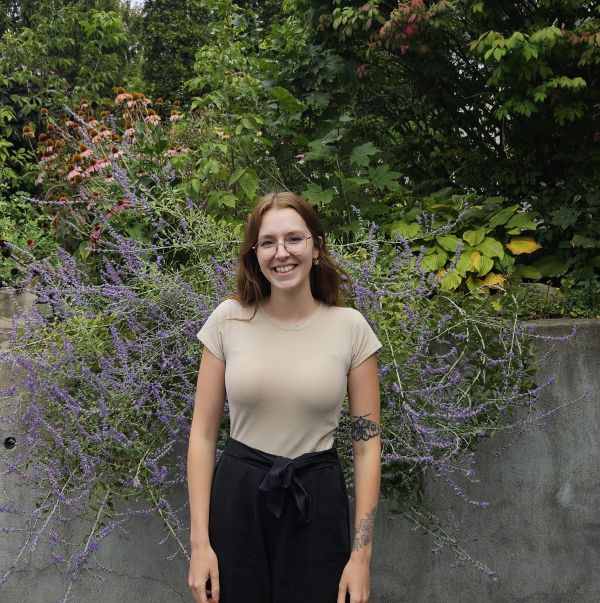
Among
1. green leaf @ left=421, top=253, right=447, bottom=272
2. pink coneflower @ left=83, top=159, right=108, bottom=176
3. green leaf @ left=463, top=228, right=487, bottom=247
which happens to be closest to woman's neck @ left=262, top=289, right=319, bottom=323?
green leaf @ left=421, top=253, right=447, bottom=272

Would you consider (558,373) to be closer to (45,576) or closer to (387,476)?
(387,476)

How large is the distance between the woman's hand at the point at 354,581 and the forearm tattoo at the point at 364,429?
31cm

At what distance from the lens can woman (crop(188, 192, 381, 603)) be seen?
2.07 meters

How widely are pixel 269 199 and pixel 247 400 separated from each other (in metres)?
0.54

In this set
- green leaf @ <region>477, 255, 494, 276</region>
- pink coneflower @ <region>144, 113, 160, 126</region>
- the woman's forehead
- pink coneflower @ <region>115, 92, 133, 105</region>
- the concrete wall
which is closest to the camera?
the woman's forehead

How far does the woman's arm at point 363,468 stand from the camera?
82.4 inches

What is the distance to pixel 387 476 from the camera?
9.64 ft

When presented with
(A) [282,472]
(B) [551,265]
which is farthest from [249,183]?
(A) [282,472]

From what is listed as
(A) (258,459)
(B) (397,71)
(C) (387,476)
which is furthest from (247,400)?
(B) (397,71)

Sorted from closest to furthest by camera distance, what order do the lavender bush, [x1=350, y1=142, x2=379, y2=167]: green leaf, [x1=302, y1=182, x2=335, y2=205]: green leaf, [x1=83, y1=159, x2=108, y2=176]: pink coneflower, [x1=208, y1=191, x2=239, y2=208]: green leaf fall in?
1. the lavender bush
2. [x1=208, y1=191, x2=239, y2=208]: green leaf
3. [x1=302, y1=182, x2=335, y2=205]: green leaf
4. [x1=350, y1=142, x2=379, y2=167]: green leaf
5. [x1=83, y1=159, x2=108, y2=176]: pink coneflower

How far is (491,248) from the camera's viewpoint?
390 cm

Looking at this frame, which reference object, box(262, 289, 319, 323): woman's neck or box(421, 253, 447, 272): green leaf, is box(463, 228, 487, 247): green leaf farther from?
box(262, 289, 319, 323): woman's neck

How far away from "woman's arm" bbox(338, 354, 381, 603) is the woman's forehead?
0.40 m

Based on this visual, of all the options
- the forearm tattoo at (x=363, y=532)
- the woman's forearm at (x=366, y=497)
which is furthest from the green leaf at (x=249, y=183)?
the forearm tattoo at (x=363, y=532)
